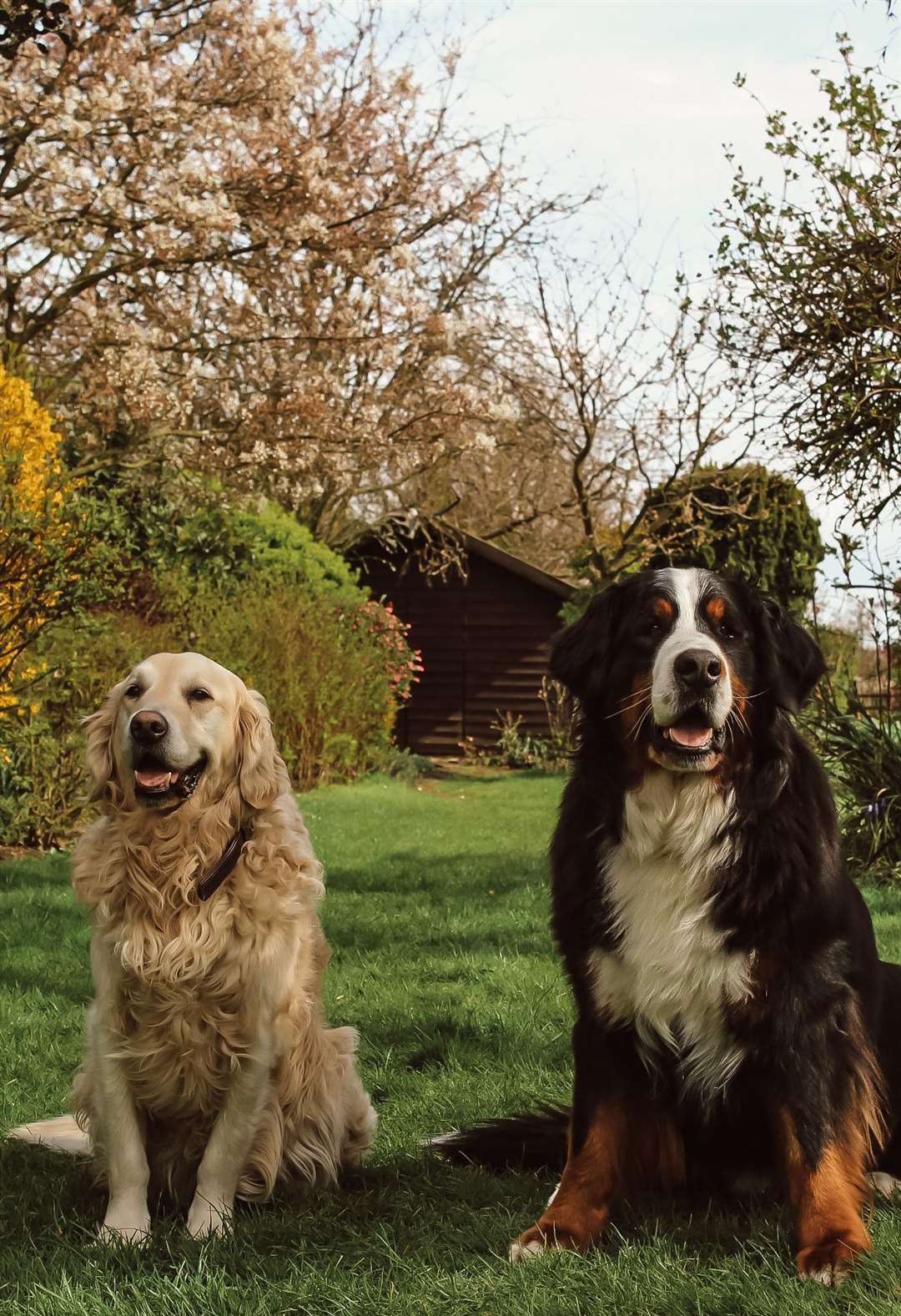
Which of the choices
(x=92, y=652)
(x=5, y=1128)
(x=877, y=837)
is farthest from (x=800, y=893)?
(x=92, y=652)

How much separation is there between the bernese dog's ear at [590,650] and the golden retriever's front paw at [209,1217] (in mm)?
1618

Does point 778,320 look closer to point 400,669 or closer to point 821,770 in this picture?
point 821,770

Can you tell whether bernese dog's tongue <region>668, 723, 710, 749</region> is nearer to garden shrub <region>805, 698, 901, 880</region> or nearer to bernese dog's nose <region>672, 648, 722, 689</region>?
bernese dog's nose <region>672, 648, 722, 689</region>

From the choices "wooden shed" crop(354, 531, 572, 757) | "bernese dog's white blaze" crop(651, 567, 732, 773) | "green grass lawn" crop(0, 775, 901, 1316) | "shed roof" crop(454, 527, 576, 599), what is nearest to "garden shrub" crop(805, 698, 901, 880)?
"green grass lawn" crop(0, 775, 901, 1316)

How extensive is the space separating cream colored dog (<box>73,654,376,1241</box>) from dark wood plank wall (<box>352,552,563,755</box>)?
1873cm

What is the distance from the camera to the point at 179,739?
125 inches

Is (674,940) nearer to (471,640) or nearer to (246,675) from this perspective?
(246,675)

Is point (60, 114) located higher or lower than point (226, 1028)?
higher

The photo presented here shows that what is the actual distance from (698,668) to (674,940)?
0.67 m

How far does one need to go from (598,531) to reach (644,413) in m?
3.46

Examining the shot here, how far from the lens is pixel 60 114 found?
10211 mm

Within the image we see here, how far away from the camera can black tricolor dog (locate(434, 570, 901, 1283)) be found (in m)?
2.83

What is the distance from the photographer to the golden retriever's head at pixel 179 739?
10.4 ft

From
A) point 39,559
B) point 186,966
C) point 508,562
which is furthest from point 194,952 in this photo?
point 508,562
